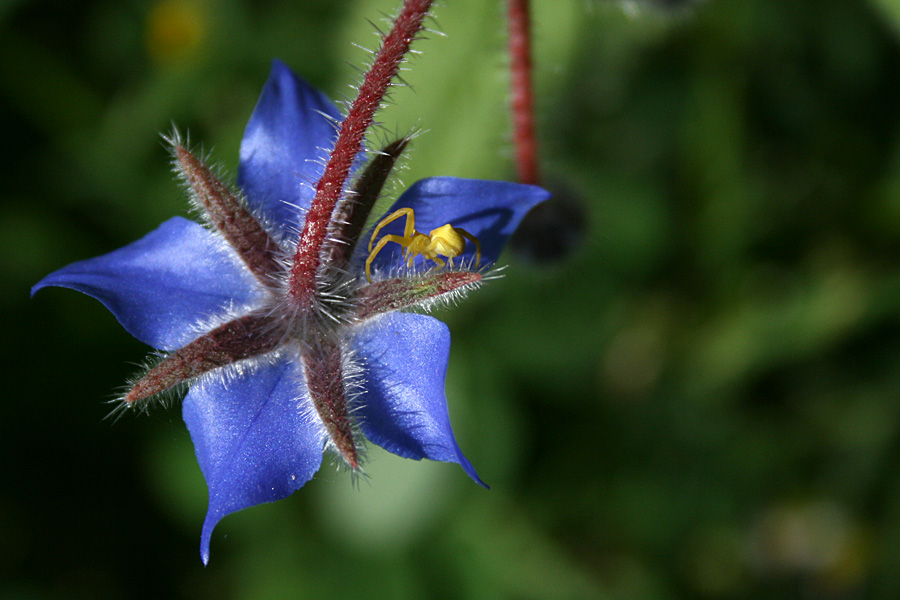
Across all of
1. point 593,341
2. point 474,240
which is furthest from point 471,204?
point 593,341

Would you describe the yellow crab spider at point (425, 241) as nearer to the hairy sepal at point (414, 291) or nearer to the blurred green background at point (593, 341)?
the hairy sepal at point (414, 291)

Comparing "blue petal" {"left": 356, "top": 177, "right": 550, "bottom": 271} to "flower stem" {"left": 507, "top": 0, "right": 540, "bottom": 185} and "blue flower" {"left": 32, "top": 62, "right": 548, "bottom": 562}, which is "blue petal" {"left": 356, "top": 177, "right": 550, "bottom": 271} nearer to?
"blue flower" {"left": 32, "top": 62, "right": 548, "bottom": 562}

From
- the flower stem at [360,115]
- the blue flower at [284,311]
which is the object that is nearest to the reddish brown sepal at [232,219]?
the blue flower at [284,311]

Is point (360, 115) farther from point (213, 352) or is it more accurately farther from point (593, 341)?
point (593, 341)

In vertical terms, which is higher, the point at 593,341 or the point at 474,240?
the point at 474,240

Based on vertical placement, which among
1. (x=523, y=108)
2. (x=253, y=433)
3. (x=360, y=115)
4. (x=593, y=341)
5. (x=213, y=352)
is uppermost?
(x=360, y=115)

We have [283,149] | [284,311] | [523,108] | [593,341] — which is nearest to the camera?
[284,311]

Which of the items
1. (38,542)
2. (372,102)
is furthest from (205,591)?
(372,102)

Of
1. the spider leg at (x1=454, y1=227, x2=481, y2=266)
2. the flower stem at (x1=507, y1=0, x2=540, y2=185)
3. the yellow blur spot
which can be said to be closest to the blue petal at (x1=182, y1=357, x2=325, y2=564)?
the spider leg at (x1=454, y1=227, x2=481, y2=266)
